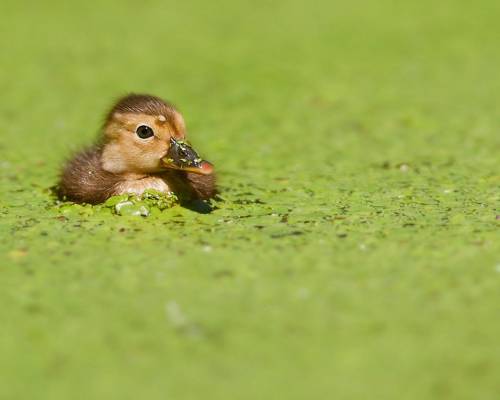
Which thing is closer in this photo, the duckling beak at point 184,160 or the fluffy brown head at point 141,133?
the duckling beak at point 184,160

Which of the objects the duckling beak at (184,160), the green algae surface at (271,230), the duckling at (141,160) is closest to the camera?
the green algae surface at (271,230)

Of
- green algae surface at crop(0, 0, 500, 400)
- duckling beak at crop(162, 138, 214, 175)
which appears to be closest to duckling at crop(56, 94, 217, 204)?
duckling beak at crop(162, 138, 214, 175)

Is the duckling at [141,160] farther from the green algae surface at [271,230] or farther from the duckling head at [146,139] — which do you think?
the green algae surface at [271,230]

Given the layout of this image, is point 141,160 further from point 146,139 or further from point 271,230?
point 271,230

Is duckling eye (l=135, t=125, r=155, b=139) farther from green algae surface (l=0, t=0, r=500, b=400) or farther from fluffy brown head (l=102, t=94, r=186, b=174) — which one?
green algae surface (l=0, t=0, r=500, b=400)

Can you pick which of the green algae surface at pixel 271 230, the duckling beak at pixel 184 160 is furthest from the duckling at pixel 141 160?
the green algae surface at pixel 271 230

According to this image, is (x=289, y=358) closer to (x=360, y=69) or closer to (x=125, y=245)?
(x=125, y=245)
